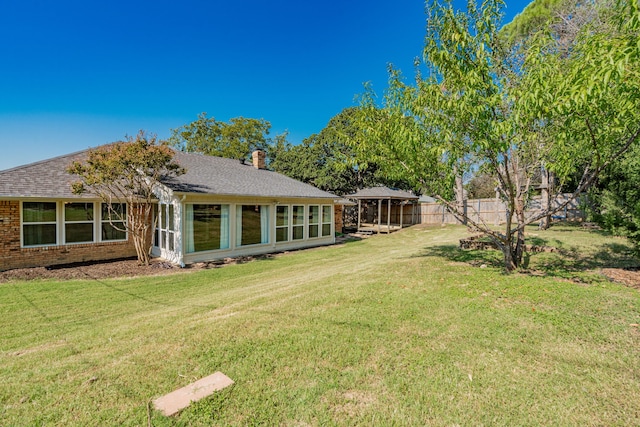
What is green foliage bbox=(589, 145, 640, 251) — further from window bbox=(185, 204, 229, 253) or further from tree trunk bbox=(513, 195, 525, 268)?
window bbox=(185, 204, 229, 253)

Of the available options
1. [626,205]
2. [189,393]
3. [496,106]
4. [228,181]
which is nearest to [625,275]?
[626,205]

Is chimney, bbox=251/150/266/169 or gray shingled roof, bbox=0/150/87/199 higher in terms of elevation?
chimney, bbox=251/150/266/169

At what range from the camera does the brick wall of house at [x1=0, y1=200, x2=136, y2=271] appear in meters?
8.72

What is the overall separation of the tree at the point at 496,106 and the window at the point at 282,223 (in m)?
6.67

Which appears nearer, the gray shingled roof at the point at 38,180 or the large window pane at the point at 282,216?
the gray shingled roof at the point at 38,180

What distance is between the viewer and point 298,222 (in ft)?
47.4

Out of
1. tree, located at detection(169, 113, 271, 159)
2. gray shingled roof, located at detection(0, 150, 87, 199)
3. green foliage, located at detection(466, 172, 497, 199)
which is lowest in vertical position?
gray shingled roof, located at detection(0, 150, 87, 199)

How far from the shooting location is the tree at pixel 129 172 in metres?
8.68

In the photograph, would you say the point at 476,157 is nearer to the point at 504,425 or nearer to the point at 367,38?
the point at 504,425

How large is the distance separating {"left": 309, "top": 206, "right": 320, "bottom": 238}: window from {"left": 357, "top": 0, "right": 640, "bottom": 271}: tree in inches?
303

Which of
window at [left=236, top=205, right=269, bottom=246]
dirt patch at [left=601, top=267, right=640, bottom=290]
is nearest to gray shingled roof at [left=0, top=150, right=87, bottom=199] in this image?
window at [left=236, top=205, right=269, bottom=246]

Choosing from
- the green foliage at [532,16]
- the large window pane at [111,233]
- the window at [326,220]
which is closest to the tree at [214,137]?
the window at [326,220]

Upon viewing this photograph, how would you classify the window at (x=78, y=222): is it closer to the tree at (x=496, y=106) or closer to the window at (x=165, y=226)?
the window at (x=165, y=226)

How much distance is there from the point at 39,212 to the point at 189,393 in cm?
1032
